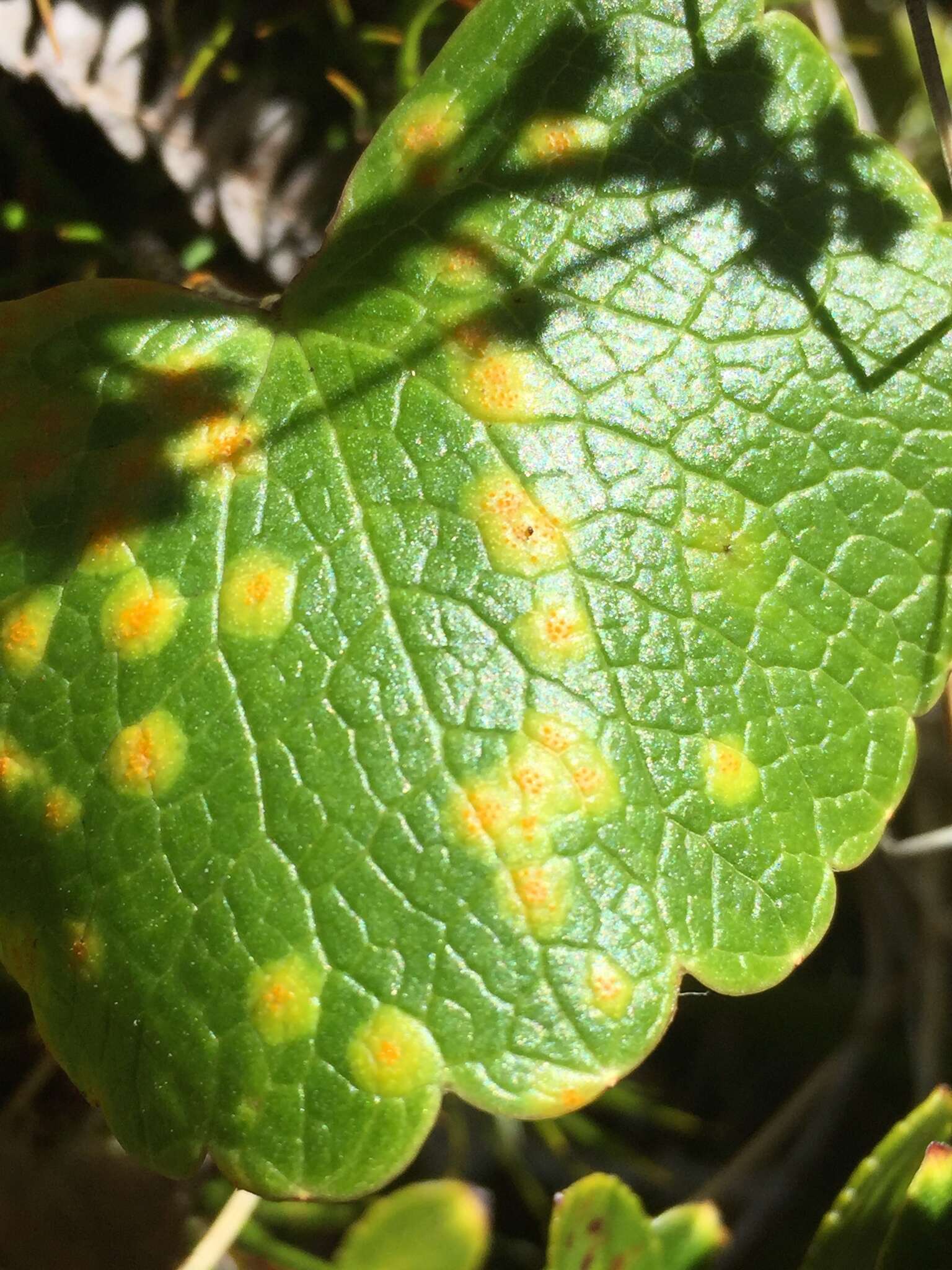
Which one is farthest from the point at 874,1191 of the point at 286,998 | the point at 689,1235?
the point at 286,998

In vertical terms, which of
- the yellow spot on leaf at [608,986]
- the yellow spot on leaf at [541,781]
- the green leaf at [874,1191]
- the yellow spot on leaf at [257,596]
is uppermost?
the yellow spot on leaf at [257,596]

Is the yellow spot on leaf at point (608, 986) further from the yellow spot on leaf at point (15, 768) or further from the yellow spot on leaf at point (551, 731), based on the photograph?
the yellow spot on leaf at point (15, 768)

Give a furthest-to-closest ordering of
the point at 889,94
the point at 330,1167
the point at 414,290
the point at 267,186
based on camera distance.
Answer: the point at 889,94
the point at 267,186
the point at 414,290
the point at 330,1167

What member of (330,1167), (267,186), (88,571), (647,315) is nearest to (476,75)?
(647,315)

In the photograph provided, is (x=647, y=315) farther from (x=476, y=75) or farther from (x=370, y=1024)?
(x=370, y=1024)

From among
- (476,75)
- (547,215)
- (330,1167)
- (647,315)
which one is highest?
(476,75)

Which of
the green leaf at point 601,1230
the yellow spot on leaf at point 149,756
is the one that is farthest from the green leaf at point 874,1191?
the yellow spot on leaf at point 149,756

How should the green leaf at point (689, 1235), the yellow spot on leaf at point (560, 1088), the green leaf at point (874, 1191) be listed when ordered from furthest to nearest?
the green leaf at point (689, 1235)
the green leaf at point (874, 1191)
the yellow spot on leaf at point (560, 1088)
